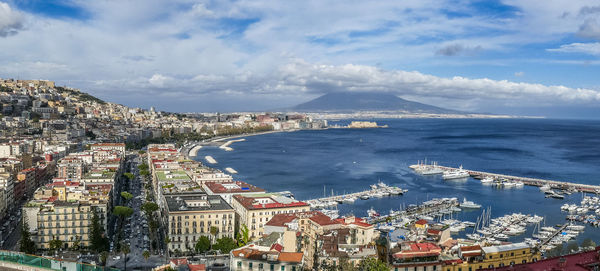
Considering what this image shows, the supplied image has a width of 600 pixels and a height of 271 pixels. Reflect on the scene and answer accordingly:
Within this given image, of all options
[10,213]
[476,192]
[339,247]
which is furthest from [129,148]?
[339,247]

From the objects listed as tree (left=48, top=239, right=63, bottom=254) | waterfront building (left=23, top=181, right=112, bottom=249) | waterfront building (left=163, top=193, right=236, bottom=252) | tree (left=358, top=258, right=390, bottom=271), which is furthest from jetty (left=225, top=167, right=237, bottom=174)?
tree (left=358, top=258, right=390, bottom=271)

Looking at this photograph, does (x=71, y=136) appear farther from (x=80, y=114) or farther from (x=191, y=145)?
(x=80, y=114)

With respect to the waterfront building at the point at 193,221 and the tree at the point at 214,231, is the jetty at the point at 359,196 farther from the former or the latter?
the tree at the point at 214,231

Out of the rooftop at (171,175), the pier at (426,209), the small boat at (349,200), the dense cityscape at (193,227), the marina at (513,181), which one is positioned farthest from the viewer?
the marina at (513,181)

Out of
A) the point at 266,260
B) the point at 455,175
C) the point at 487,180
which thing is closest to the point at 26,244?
the point at 266,260

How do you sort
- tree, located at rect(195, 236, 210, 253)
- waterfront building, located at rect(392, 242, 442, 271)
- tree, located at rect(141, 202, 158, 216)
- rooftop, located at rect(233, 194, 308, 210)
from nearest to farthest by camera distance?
waterfront building, located at rect(392, 242, 442, 271)
tree, located at rect(195, 236, 210, 253)
rooftop, located at rect(233, 194, 308, 210)
tree, located at rect(141, 202, 158, 216)

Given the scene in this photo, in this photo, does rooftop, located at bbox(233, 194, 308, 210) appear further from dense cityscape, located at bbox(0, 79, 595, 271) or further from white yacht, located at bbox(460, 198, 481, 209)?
white yacht, located at bbox(460, 198, 481, 209)

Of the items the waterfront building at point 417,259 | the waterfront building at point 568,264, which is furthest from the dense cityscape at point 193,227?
the waterfront building at point 568,264
